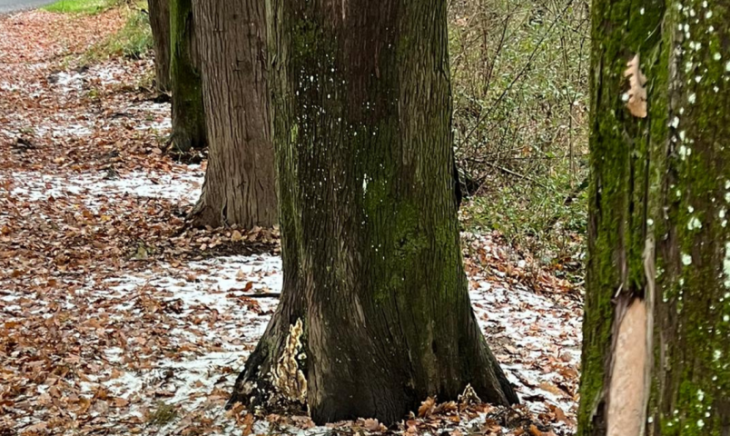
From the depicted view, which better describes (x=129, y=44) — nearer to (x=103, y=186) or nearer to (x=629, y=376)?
(x=103, y=186)

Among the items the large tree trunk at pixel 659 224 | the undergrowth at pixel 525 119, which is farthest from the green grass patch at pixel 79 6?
the large tree trunk at pixel 659 224

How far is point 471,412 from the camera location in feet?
12.4

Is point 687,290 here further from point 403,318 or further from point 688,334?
point 403,318

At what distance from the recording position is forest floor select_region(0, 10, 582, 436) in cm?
397

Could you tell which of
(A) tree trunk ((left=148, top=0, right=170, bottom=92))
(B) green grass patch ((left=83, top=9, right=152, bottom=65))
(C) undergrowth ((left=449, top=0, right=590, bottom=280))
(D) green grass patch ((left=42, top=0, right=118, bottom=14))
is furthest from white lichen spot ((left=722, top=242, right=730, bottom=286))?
(D) green grass patch ((left=42, top=0, right=118, bottom=14))

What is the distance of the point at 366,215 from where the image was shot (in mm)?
3496

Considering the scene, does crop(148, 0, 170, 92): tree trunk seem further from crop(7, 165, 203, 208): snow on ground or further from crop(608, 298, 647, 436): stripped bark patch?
crop(608, 298, 647, 436): stripped bark patch

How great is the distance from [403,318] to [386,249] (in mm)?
372

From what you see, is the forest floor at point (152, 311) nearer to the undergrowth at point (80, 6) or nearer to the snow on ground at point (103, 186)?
the snow on ground at point (103, 186)

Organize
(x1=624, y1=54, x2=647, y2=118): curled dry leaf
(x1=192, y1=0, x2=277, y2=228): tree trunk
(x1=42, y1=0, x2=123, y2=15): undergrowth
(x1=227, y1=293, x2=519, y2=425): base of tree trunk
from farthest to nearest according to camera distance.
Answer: (x1=42, y1=0, x2=123, y2=15): undergrowth, (x1=192, y1=0, x2=277, y2=228): tree trunk, (x1=227, y1=293, x2=519, y2=425): base of tree trunk, (x1=624, y1=54, x2=647, y2=118): curled dry leaf

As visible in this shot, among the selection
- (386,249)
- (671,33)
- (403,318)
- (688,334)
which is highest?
(671,33)

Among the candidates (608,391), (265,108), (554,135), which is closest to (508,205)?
(554,135)

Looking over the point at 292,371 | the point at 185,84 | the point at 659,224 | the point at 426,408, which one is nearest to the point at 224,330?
the point at 292,371

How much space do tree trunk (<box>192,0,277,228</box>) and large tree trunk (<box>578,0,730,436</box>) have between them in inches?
230
